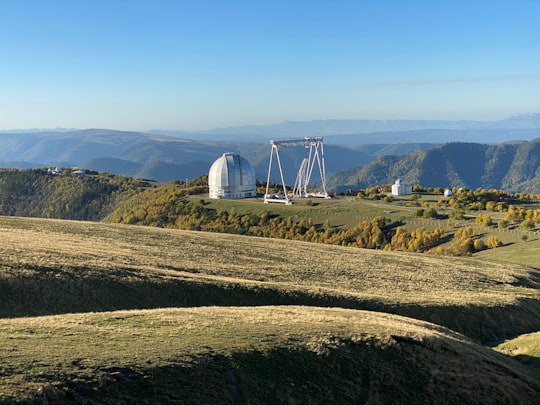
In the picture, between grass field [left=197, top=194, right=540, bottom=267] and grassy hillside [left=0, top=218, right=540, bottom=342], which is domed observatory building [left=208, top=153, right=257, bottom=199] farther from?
grassy hillside [left=0, top=218, right=540, bottom=342]

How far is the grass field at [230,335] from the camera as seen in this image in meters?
17.0

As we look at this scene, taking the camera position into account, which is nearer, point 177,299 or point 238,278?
point 177,299

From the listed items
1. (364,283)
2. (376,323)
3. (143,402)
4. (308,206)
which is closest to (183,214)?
(308,206)

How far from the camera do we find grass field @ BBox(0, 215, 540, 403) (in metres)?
17.0

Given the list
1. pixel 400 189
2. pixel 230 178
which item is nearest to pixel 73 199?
pixel 230 178

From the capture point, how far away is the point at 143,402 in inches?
621

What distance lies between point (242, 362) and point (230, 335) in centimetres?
277

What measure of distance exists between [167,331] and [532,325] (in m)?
31.1

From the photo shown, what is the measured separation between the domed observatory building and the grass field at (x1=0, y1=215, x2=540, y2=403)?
329 ft

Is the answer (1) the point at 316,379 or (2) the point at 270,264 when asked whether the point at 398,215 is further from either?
(1) the point at 316,379

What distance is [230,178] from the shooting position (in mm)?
148750

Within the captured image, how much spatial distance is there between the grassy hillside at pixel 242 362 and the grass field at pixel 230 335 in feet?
0.19

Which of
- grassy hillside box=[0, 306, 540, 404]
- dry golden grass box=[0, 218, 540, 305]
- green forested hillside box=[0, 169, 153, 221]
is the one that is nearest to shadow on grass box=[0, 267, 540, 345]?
dry golden grass box=[0, 218, 540, 305]

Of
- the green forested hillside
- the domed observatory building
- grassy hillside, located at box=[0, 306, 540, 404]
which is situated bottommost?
the green forested hillside
